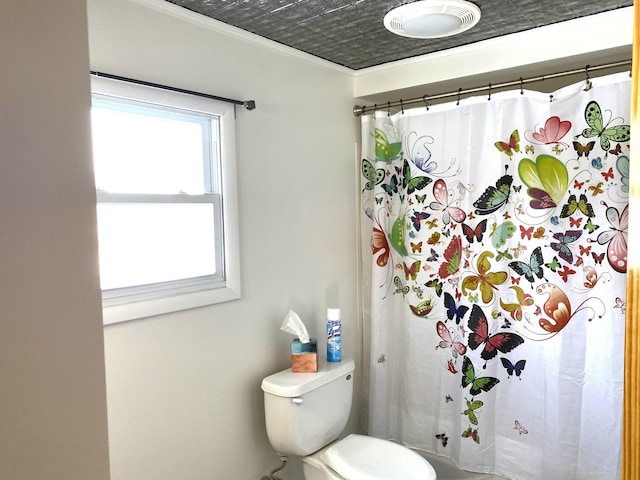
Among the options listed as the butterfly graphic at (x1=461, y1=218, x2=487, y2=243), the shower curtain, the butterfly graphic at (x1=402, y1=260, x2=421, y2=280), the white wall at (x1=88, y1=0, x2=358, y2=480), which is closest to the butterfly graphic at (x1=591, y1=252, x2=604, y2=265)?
the shower curtain

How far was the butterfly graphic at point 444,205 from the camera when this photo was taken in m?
2.37

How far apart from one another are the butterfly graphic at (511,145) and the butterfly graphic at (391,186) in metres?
0.55

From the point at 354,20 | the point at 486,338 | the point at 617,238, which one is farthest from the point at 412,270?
the point at 354,20

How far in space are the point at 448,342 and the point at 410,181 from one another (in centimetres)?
82

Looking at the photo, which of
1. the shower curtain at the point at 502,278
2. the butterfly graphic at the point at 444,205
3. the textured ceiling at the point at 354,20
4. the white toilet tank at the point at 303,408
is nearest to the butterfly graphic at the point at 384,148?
the shower curtain at the point at 502,278

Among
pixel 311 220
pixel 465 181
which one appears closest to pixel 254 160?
pixel 311 220

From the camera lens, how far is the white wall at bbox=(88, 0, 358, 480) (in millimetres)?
1724

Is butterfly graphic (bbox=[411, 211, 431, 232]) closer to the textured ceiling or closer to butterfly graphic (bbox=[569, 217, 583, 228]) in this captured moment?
butterfly graphic (bbox=[569, 217, 583, 228])

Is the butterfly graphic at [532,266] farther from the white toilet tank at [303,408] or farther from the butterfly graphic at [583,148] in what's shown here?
the white toilet tank at [303,408]

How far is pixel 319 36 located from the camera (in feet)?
6.95

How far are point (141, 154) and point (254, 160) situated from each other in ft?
1.64

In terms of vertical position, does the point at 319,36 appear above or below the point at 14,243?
above

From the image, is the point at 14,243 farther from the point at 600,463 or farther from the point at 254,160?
A: the point at 600,463

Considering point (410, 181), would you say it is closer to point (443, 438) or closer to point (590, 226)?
point (590, 226)
